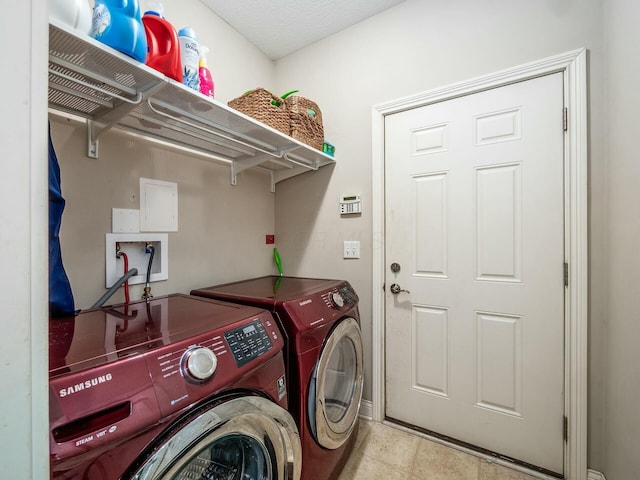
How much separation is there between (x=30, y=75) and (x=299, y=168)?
5.74ft

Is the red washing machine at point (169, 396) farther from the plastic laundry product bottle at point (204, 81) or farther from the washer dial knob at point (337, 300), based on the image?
the plastic laundry product bottle at point (204, 81)

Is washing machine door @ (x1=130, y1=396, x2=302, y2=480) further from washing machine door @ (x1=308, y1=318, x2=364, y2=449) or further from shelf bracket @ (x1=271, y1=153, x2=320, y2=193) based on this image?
shelf bracket @ (x1=271, y1=153, x2=320, y2=193)

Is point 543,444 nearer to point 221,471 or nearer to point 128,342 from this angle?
point 221,471

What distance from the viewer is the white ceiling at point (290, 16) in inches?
69.5

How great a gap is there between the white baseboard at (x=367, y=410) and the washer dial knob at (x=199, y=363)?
152cm

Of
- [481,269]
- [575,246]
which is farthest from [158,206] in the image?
[575,246]

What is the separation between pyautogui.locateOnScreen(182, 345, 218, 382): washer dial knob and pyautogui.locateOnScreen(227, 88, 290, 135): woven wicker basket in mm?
1181

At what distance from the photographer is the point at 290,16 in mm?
1864

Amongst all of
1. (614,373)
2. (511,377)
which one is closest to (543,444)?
(511,377)

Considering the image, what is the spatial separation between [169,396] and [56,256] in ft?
2.37

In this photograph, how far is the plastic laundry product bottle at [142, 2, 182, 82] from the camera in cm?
102

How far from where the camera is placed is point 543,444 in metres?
1.47

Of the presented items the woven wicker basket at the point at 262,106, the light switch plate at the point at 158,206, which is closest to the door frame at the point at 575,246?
the woven wicker basket at the point at 262,106

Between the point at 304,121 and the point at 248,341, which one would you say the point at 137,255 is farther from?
the point at 304,121
